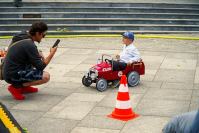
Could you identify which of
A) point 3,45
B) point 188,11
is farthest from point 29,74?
point 188,11

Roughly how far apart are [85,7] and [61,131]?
37.1 feet

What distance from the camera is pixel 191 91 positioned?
895cm

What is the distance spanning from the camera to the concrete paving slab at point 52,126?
22.1 feet

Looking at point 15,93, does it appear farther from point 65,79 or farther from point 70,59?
point 70,59

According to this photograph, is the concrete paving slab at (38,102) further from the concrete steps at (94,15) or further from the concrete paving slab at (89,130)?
the concrete steps at (94,15)

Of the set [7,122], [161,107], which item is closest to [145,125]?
[161,107]

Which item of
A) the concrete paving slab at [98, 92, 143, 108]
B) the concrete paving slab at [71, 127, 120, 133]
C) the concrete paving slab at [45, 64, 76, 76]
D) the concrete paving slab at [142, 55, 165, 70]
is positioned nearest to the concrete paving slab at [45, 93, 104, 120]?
the concrete paving slab at [98, 92, 143, 108]

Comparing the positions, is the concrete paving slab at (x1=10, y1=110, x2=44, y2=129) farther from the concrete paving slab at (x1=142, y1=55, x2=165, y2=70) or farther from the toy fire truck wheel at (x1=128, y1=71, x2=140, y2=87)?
the concrete paving slab at (x1=142, y1=55, x2=165, y2=70)

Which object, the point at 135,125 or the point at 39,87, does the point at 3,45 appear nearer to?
the point at 39,87

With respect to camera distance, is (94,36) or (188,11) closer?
(94,36)

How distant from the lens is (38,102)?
8242 millimetres

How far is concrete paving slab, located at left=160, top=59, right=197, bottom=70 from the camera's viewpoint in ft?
36.6

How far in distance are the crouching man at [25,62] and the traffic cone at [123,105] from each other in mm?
1728

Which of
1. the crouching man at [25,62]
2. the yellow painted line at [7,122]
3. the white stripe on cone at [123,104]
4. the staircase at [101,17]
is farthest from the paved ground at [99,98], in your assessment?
the staircase at [101,17]
